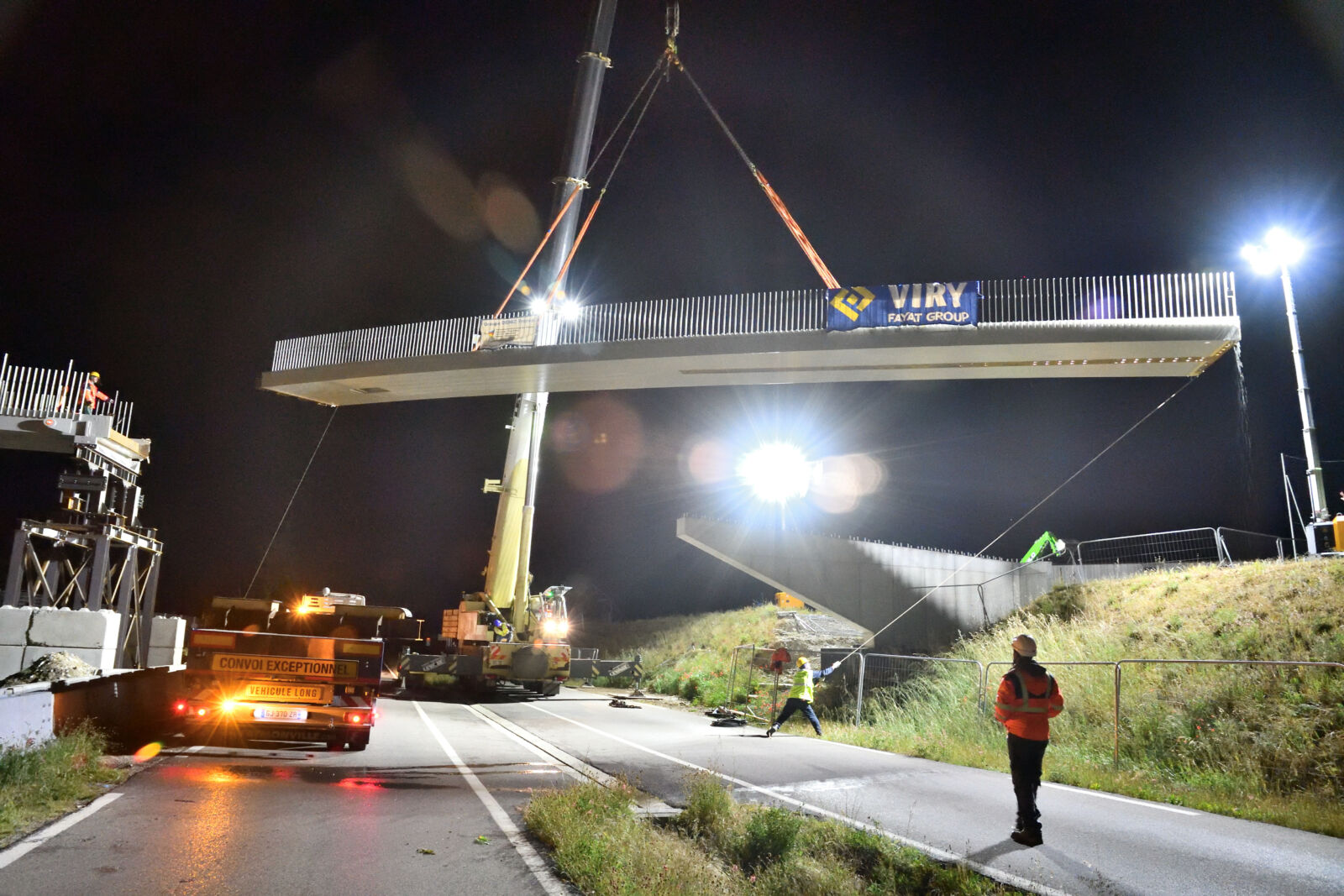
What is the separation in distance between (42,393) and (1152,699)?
24.3 m

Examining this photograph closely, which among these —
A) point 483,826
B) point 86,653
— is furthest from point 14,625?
point 483,826

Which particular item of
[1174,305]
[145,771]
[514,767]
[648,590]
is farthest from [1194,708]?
[648,590]

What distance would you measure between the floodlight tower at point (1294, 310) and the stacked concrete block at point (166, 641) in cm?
3074

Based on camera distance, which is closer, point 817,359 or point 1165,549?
point 817,359

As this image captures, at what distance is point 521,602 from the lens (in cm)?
2625

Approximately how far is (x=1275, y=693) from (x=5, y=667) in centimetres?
2352

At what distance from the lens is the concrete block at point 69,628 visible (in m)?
19.3

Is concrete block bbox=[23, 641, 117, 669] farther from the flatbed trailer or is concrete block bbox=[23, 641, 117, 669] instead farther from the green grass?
the green grass

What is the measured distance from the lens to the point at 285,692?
37.7 ft

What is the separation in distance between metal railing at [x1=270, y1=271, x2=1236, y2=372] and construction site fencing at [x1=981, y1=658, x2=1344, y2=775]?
793 centimetres

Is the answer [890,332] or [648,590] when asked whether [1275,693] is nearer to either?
[890,332]

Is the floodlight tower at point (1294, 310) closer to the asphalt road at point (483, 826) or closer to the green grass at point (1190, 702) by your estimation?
the green grass at point (1190, 702)

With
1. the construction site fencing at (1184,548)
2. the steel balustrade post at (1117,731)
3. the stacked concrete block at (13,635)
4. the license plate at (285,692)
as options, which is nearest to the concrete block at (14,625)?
the stacked concrete block at (13,635)

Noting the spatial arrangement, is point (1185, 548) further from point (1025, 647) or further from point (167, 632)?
point (167, 632)
